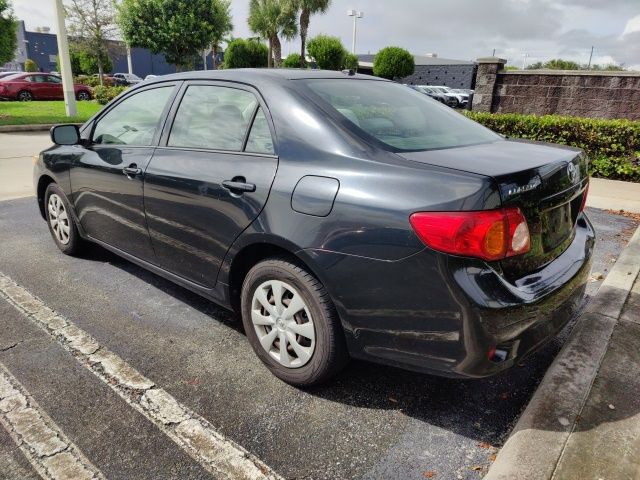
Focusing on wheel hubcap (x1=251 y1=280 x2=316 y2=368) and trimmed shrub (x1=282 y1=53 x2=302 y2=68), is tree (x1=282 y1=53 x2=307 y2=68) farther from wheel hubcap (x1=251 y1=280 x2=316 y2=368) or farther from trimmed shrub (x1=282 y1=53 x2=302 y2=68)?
wheel hubcap (x1=251 y1=280 x2=316 y2=368)

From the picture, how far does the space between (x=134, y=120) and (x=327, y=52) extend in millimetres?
33562

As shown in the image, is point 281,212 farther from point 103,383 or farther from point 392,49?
point 392,49

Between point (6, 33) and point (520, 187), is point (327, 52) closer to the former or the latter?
point (6, 33)

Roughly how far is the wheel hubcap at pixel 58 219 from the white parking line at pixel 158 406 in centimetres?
107


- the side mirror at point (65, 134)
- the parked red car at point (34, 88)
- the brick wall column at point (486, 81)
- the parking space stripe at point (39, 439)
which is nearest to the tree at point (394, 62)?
the parked red car at point (34, 88)

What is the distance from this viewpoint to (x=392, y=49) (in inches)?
1297

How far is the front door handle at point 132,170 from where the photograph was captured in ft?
10.4

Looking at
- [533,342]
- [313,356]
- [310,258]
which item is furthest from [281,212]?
[533,342]

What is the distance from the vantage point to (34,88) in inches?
923

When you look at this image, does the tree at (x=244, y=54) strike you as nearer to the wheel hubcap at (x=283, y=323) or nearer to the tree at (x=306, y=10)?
the tree at (x=306, y=10)

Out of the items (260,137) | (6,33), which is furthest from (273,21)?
(260,137)

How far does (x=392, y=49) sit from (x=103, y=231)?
32.6 m

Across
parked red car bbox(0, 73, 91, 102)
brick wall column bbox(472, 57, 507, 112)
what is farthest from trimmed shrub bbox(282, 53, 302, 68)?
brick wall column bbox(472, 57, 507, 112)

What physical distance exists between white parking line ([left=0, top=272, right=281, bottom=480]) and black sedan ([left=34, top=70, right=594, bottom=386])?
0.51m
